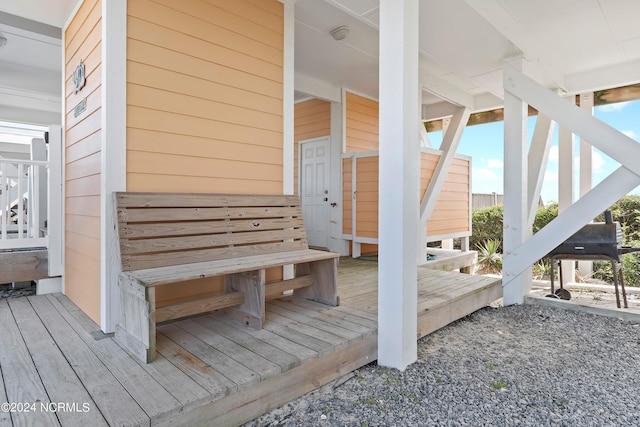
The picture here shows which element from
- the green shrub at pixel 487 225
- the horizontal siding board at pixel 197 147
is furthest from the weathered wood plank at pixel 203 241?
the green shrub at pixel 487 225

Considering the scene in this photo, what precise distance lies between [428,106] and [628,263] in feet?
13.1

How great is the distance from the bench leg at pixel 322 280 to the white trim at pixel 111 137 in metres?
1.27

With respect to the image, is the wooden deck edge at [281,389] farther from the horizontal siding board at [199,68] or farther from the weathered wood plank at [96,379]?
the horizontal siding board at [199,68]

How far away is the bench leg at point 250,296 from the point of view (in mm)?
2162

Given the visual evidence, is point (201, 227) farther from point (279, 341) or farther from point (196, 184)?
point (279, 341)

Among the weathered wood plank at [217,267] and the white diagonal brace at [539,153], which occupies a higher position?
the white diagonal brace at [539,153]

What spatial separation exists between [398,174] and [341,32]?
2.19 m

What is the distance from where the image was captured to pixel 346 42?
3816mm

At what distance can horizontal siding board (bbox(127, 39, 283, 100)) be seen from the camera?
→ 2.29m

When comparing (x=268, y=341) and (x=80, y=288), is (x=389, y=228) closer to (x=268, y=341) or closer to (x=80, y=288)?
(x=268, y=341)

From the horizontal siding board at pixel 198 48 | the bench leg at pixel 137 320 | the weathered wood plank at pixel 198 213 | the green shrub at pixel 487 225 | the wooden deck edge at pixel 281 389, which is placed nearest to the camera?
the wooden deck edge at pixel 281 389

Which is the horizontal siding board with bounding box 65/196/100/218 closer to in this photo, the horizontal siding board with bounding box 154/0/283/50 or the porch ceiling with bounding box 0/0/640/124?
the horizontal siding board with bounding box 154/0/283/50

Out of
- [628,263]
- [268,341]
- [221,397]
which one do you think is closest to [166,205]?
[268,341]

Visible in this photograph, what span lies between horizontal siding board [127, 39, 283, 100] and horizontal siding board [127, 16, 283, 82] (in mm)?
29
